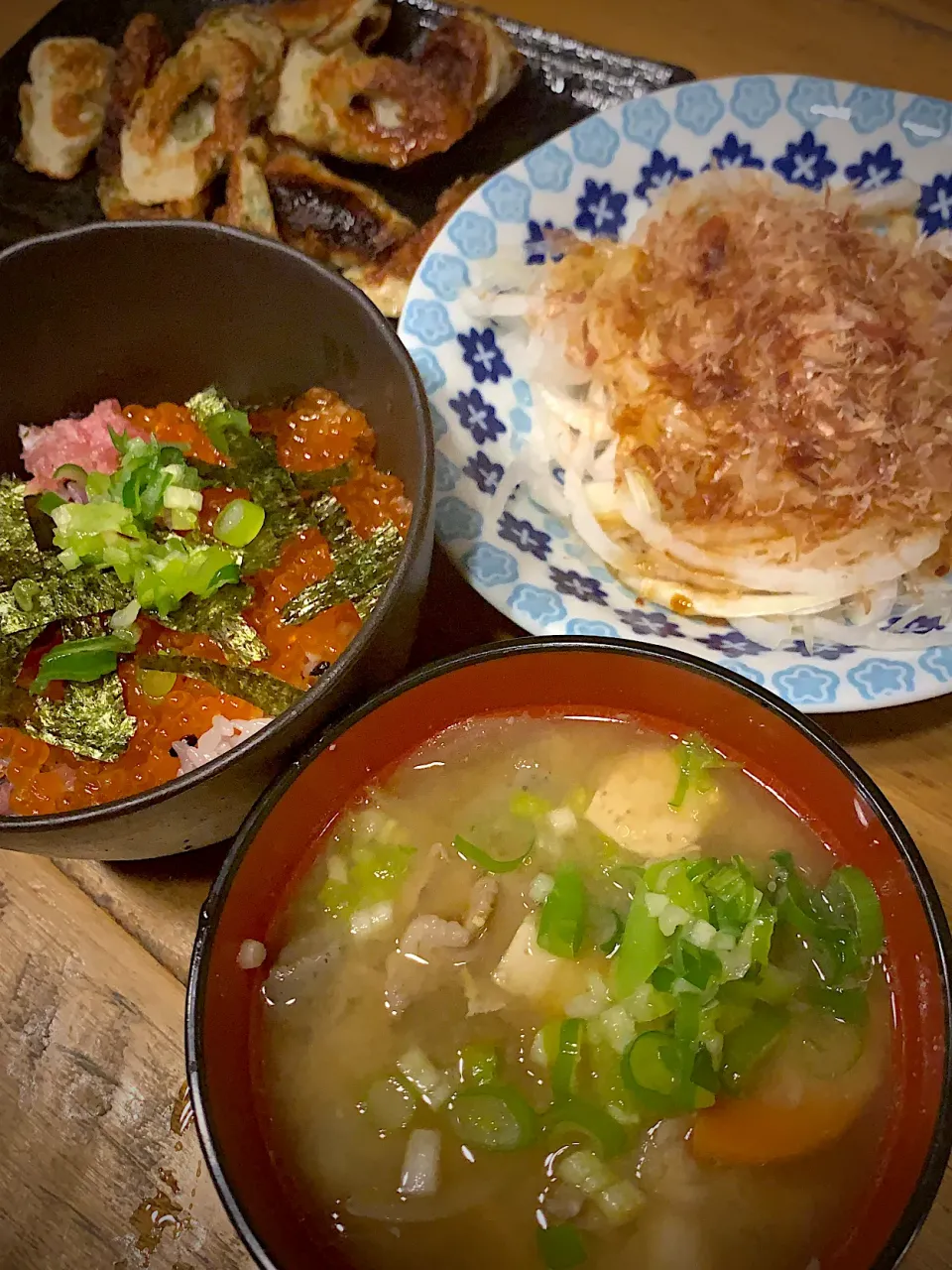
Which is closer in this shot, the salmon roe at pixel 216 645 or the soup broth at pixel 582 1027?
the soup broth at pixel 582 1027

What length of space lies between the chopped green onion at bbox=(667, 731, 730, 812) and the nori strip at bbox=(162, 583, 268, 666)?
22.7 inches

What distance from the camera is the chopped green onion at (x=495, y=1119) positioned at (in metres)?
1.15

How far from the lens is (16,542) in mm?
1547

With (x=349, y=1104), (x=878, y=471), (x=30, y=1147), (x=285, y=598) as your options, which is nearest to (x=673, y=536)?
(x=878, y=471)

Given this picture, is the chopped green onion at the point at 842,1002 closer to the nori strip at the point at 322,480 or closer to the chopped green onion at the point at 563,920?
the chopped green onion at the point at 563,920

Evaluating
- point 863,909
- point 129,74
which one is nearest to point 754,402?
point 863,909

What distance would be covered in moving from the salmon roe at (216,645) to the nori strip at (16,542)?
0.51 feet

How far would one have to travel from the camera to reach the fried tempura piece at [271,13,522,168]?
81.9 inches

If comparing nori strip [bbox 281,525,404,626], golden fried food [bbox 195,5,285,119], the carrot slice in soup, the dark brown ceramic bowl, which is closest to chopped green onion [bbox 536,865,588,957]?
the carrot slice in soup

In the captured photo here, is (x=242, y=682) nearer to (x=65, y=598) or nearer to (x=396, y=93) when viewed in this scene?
(x=65, y=598)

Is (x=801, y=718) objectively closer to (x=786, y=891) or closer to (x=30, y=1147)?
(x=786, y=891)

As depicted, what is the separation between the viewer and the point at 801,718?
1.24 m

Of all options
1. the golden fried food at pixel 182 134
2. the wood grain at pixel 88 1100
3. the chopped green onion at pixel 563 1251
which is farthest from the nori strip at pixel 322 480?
the chopped green onion at pixel 563 1251

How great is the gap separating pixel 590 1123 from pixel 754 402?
118 cm
